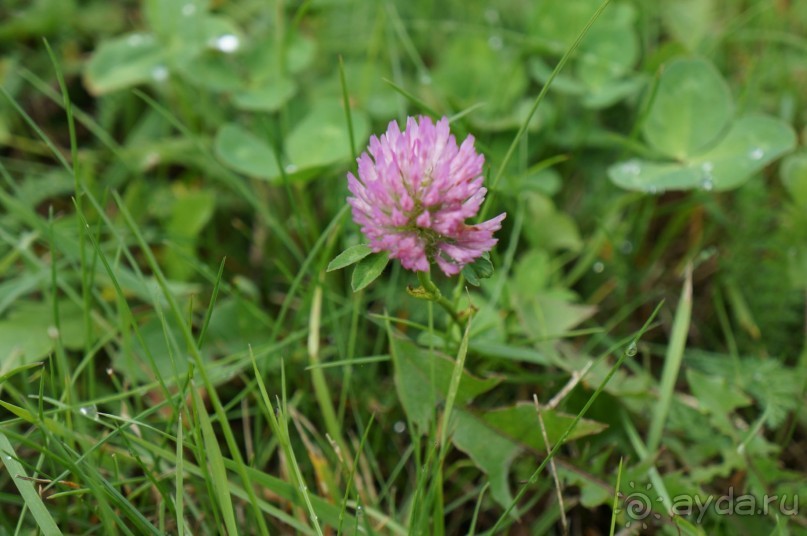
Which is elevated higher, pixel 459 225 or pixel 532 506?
pixel 459 225

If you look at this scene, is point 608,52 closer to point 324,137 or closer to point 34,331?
point 324,137

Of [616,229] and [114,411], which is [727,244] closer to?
[616,229]

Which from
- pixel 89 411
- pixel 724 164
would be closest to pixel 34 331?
pixel 89 411

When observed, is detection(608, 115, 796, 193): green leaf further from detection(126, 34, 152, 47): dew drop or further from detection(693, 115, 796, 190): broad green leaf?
detection(126, 34, 152, 47): dew drop

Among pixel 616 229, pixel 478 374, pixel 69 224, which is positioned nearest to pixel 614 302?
pixel 616 229

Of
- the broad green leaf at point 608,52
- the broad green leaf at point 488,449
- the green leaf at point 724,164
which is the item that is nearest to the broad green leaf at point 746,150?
the green leaf at point 724,164

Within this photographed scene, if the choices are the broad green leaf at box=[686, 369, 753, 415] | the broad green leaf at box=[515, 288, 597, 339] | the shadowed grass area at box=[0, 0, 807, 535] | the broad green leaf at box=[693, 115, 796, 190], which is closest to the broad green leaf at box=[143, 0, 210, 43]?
the shadowed grass area at box=[0, 0, 807, 535]
